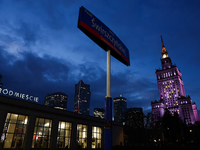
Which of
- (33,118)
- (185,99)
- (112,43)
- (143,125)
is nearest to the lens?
(112,43)

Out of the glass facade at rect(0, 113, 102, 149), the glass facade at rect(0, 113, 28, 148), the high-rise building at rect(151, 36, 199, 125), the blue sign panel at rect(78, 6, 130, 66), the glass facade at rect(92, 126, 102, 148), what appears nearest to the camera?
the blue sign panel at rect(78, 6, 130, 66)

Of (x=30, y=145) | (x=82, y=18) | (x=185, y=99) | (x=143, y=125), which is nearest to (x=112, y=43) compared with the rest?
(x=82, y=18)

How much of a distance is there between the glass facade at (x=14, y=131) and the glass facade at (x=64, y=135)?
28.0 feet

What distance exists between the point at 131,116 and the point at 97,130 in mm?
20997

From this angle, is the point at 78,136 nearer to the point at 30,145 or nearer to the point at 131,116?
the point at 30,145

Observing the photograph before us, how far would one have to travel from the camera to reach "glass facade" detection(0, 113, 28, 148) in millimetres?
26188

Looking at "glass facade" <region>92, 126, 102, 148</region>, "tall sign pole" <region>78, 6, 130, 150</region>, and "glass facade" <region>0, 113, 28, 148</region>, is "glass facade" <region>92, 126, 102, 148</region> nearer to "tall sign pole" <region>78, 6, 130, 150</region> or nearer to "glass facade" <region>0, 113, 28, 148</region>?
"glass facade" <region>0, 113, 28, 148</region>

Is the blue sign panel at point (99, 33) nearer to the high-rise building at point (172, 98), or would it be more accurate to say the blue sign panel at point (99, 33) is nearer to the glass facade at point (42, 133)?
the glass facade at point (42, 133)

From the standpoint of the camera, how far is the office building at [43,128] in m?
26.9

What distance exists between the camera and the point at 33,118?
30328mm

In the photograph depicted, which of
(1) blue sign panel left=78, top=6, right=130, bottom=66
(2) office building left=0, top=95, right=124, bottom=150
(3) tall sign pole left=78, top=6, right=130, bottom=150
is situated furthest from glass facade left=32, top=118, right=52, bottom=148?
(1) blue sign panel left=78, top=6, right=130, bottom=66

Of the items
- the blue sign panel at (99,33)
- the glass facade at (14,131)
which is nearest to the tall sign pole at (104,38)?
the blue sign panel at (99,33)

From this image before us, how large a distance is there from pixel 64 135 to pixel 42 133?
19.4 feet

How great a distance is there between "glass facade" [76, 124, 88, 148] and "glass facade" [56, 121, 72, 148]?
2834 millimetres
